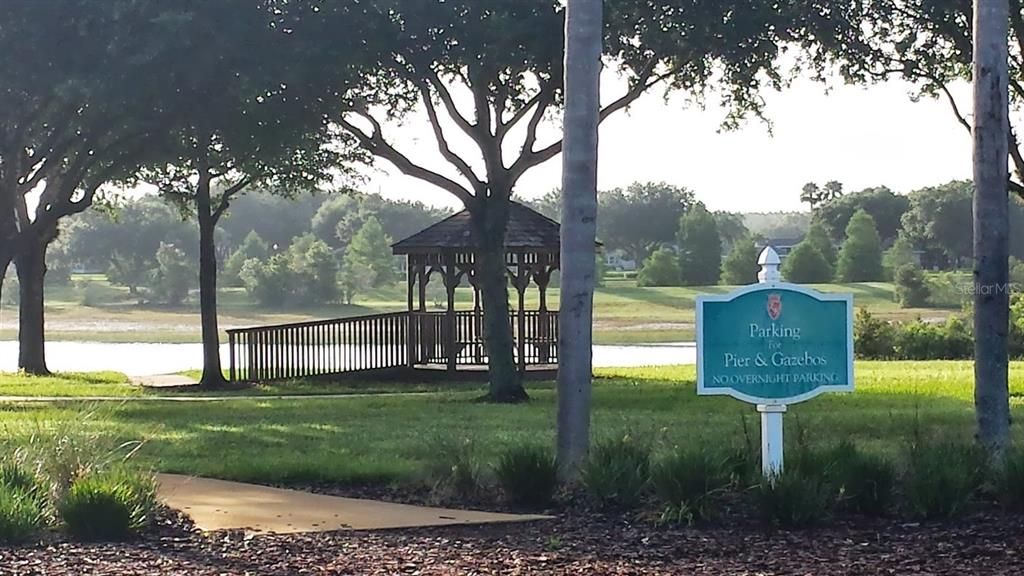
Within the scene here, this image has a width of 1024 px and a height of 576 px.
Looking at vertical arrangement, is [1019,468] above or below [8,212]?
below

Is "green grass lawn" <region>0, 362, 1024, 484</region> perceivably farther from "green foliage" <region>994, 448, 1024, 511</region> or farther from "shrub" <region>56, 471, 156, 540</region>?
"shrub" <region>56, 471, 156, 540</region>

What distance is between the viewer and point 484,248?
71.7 ft

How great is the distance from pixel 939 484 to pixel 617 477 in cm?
191

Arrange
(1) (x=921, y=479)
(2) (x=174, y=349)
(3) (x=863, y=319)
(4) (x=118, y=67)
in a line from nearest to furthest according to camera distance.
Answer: (1) (x=921, y=479)
(4) (x=118, y=67)
(3) (x=863, y=319)
(2) (x=174, y=349)

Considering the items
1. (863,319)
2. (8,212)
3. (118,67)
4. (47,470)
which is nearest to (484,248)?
(118,67)

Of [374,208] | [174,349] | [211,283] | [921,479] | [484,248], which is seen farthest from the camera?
[374,208]

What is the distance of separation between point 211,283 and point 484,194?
33.5ft

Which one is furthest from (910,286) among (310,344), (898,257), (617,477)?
(617,477)

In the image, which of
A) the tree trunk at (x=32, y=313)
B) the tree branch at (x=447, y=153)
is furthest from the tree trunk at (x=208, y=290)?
the tree branch at (x=447, y=153)

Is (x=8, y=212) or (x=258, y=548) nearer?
(x=258, y=548)

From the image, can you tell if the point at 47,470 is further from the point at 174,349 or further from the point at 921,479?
the point at 174,349

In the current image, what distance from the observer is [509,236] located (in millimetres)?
27406

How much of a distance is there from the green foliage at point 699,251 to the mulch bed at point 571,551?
4143 centimetres

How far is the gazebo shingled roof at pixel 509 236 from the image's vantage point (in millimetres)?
27328
